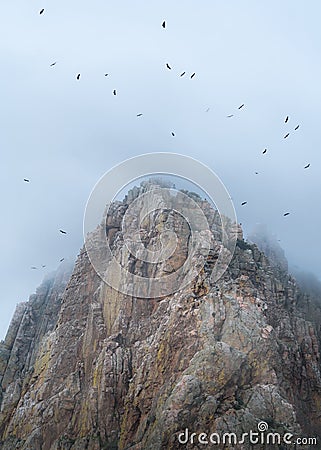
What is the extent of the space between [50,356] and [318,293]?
5656 cm

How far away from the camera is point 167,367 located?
5647cm

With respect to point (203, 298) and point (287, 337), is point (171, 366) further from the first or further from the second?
point (287, 337)

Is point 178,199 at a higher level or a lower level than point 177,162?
higher

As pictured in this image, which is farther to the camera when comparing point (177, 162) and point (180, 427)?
point (177, 162)

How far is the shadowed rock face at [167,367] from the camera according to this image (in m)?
48.4

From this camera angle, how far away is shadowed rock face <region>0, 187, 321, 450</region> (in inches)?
1907

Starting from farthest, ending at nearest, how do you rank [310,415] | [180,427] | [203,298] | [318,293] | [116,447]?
[318,293], [310,415], [203,298], [116,447], [180,427]

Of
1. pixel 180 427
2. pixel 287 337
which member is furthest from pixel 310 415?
pixel 180 427

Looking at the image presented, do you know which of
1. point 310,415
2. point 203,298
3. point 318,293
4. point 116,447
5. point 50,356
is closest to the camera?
point 116,447

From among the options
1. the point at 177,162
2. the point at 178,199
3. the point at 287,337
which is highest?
the point at 178,199

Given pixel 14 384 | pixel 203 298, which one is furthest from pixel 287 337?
pixel 14 384

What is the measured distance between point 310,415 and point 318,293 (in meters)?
40.7

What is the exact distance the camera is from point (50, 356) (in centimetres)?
7106

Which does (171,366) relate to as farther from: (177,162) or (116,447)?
(177,162)
